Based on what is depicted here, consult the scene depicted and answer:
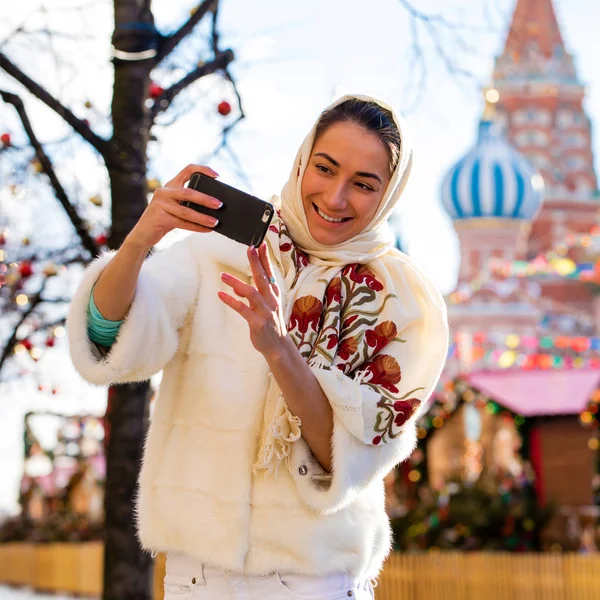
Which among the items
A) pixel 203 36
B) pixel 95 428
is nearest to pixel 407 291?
pixel 203 36

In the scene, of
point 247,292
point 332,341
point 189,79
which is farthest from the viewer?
point 189,79

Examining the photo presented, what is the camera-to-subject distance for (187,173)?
92.5 inches

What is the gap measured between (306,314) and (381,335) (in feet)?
0.59

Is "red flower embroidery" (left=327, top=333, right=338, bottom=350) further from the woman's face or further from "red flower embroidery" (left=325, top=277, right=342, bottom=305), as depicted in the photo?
the woman's face

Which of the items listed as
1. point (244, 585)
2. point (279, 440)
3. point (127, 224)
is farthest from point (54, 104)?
point (244, 585)

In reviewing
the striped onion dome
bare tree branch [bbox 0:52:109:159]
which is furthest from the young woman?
the striped onion dome

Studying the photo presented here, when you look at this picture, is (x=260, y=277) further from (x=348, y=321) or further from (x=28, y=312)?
(x=28, y=312)

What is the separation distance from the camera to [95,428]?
722 inches

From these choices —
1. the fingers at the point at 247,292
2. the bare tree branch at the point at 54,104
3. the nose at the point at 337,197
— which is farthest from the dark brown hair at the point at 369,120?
the bare tree branch at the point at 54,104

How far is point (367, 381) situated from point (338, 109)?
64 cm

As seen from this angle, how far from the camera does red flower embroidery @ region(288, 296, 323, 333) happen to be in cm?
255

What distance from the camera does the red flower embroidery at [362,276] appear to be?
8.63 feet

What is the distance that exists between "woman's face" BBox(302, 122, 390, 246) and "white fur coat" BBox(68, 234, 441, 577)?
289mm

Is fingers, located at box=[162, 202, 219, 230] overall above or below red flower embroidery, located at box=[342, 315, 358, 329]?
above
